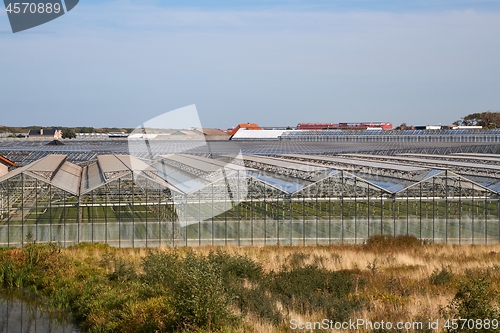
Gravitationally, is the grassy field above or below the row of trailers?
below

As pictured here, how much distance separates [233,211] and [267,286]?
10.8 meters

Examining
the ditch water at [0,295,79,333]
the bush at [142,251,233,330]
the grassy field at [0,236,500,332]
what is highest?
the bush at [142,251,233,330]

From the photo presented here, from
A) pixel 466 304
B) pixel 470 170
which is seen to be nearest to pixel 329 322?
pixel 466 304

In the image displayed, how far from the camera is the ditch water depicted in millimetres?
16797

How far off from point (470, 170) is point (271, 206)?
44.3 ft

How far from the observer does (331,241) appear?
93.1 feet

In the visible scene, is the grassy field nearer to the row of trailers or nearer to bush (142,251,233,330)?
bush (142,251,233,330)

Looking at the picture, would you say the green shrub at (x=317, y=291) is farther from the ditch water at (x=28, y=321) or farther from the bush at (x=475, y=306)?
the ditch water at (x=28, y=321)

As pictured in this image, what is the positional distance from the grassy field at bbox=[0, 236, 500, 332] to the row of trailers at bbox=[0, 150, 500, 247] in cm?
184

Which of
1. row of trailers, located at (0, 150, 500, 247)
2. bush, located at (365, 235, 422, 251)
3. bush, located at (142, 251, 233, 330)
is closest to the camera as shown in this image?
bush, located at (142, 251, 233, 330)

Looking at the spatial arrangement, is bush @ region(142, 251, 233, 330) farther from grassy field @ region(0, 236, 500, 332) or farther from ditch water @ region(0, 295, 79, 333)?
ditch water @ region(0, 295, 79, 333)

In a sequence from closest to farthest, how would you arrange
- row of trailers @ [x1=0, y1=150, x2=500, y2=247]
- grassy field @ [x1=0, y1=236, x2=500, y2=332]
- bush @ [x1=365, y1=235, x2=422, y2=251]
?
grassy field @ [x1=0, y1=236, x2=500, y2=332]
bush @ [x1=365, y1=235, x2=422, y2=251]
row of trailers @ [x1=0, y1=150, x2=500, y2=247]

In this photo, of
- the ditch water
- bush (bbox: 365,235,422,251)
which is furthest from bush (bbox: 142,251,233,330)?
bush (bbox: 365,235,422,251)

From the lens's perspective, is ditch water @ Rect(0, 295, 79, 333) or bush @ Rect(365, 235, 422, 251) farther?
bush @ Rect(365, 235, 422, 251)
